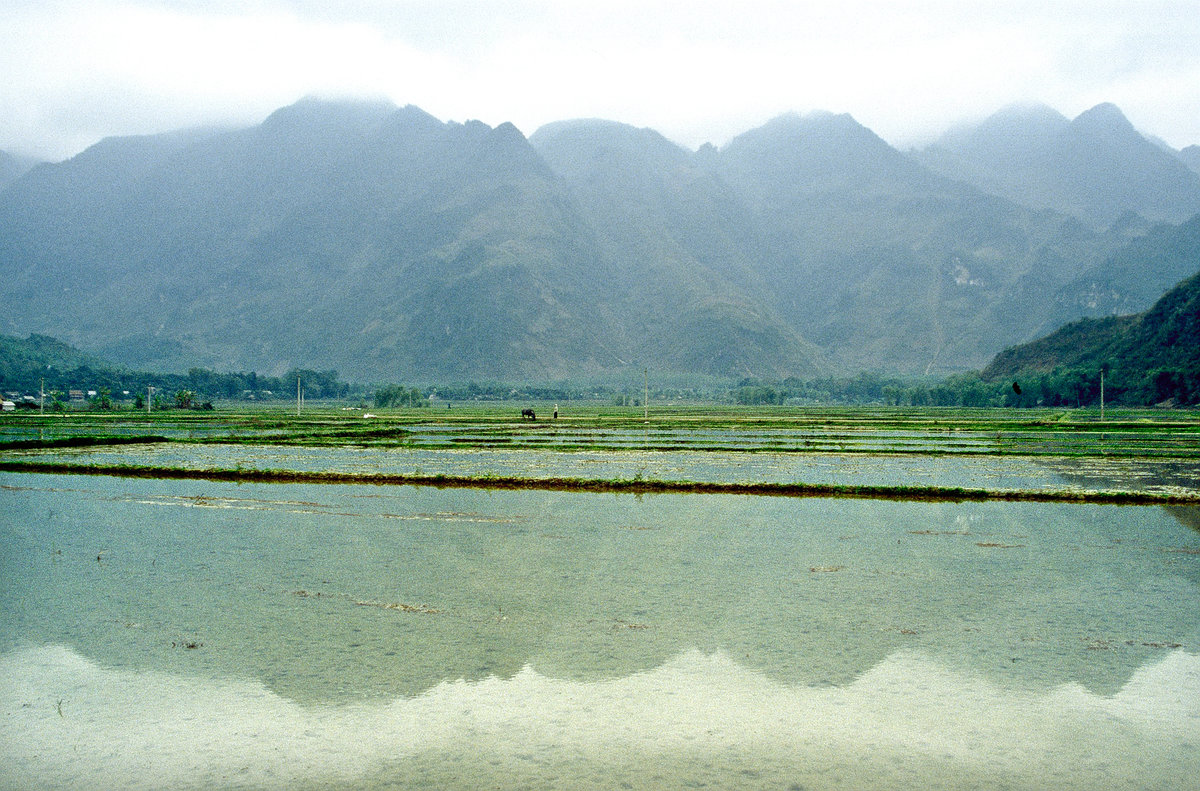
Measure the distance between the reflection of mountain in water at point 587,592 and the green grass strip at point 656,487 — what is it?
108 inches

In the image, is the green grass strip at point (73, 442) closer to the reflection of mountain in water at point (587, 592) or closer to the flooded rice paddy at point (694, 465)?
the flooded rice paddy at point (694, 465)

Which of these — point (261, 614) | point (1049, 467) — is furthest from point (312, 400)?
point (261, 614)

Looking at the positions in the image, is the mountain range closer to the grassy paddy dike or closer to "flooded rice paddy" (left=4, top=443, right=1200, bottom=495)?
the grassy paddy dike

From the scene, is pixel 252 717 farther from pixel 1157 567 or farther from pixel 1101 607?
pixel 1157 567

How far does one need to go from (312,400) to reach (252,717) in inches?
7486

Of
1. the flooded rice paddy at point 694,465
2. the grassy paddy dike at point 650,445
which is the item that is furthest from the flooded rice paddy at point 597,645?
the flooded rice paddy at point 694,465

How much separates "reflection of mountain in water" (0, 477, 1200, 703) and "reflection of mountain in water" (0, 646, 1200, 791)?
48 cm

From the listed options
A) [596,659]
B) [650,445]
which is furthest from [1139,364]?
[596,659]

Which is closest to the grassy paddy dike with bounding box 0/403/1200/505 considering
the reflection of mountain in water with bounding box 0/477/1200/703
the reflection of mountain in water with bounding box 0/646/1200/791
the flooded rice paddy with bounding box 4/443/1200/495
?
the flooded rice paddy with bounding box 4/443/1200/495

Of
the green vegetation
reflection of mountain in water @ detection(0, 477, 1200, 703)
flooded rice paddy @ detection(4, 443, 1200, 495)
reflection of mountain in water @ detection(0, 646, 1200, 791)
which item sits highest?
the green vegetation

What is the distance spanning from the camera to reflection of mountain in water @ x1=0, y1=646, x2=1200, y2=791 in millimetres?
7512

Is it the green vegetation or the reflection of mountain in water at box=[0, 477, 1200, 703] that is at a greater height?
the green vegetation

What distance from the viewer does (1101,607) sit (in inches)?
512

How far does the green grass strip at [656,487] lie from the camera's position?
25.8 metres
